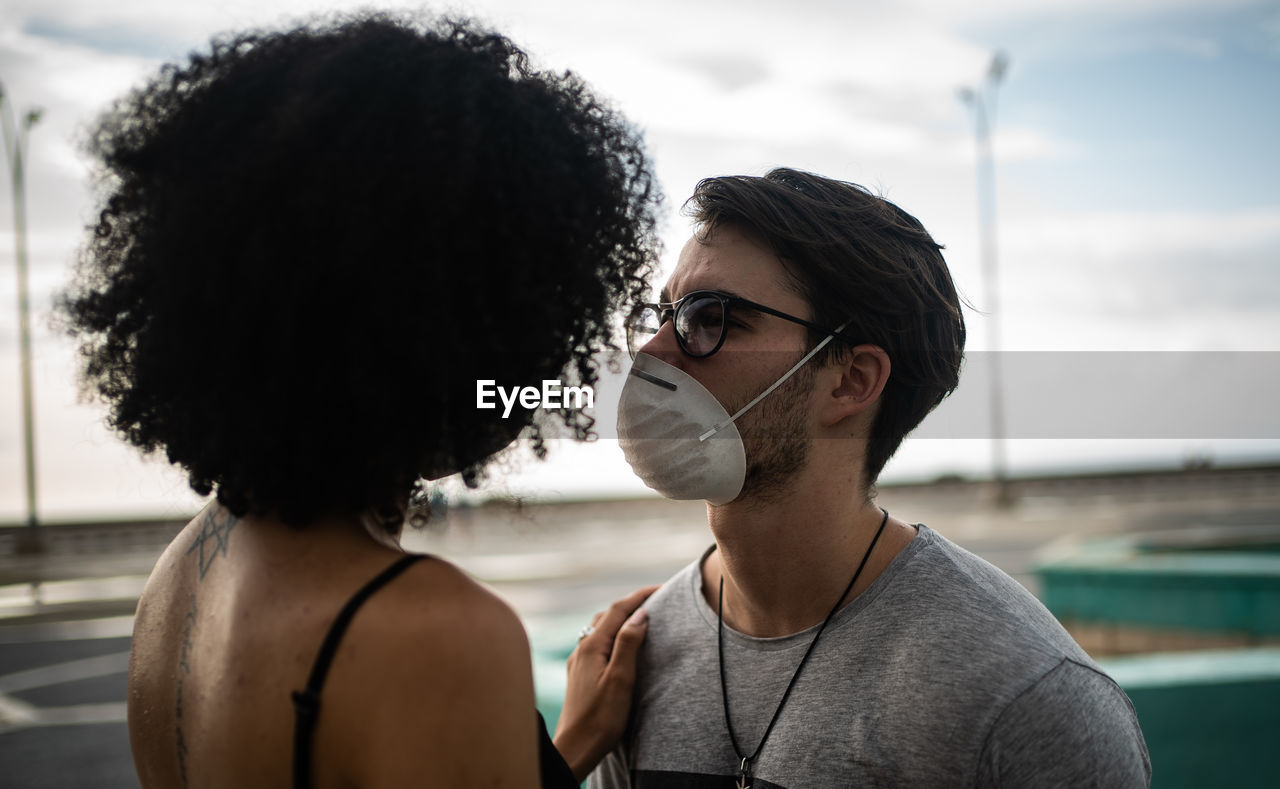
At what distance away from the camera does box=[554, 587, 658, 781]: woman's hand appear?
2197 millimetres

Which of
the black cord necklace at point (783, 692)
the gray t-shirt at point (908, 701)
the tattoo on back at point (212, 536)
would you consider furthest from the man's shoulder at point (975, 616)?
the tattoo on back at point (212, 536)

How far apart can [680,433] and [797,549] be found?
395 millimetres

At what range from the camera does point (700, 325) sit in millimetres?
2275

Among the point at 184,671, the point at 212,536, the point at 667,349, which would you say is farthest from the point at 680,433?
the point at 184,671

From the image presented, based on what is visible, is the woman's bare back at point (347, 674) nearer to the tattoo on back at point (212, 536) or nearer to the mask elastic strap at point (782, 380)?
the tattoo on back at point (212, 536)

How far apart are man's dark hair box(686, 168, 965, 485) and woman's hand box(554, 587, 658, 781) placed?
0.76m

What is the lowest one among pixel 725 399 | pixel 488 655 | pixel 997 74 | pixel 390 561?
pixel 488 655

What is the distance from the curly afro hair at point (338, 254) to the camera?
1216 millimetres

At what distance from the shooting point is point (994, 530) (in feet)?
64.3

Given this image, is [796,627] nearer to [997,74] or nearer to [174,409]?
[174,409]

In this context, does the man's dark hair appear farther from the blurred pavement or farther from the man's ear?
the blurred pavement

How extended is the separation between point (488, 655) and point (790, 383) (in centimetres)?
133

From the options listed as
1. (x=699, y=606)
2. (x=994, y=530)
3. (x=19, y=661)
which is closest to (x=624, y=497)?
(x=994, y=530)

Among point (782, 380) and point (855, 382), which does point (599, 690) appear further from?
point (855, 382)
